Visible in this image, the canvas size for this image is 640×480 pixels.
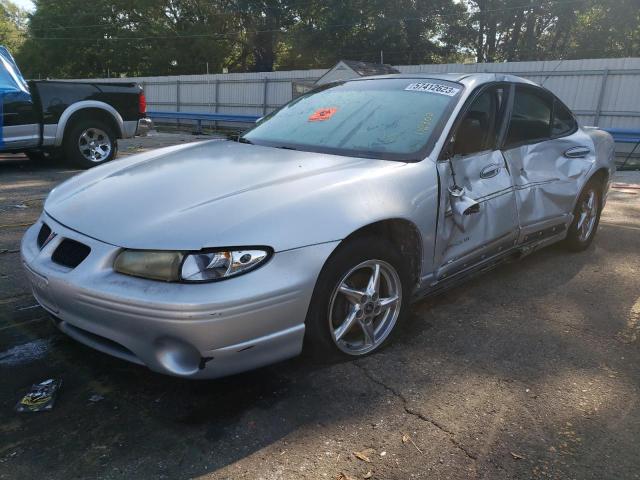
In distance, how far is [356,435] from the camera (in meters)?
2.19

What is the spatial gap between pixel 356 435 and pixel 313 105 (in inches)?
94.8

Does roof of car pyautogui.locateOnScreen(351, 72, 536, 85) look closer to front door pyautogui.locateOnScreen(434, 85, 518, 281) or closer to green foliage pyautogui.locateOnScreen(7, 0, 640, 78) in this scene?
front door pyautogui.locateOnScreen(434, 85, 518, 281)

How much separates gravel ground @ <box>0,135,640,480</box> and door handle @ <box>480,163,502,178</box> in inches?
35.0

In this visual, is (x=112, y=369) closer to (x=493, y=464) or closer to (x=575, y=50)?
(x=493, y=464)

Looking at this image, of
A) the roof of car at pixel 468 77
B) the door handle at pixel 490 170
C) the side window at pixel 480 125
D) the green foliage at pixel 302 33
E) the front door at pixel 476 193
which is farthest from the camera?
the green foliage at pixel 302 33

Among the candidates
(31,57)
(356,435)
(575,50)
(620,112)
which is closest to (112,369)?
(356,435)

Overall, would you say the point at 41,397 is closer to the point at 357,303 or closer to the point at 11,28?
the point at 357,303

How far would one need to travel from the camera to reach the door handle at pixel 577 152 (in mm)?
4230

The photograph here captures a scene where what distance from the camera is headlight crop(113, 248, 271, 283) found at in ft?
7.02

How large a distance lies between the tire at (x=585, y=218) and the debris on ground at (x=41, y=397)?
Result: 403 cm

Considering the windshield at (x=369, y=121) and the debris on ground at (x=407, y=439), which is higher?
the windshield at (x=369, y=121)

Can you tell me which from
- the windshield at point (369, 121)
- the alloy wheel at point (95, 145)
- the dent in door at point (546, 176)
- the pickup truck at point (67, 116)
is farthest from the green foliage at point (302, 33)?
the windshield at point (369, 121)

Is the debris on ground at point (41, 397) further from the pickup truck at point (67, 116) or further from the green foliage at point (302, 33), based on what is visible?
the green foliage at point (302, 33)

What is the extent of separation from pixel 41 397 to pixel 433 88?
2818 mm
